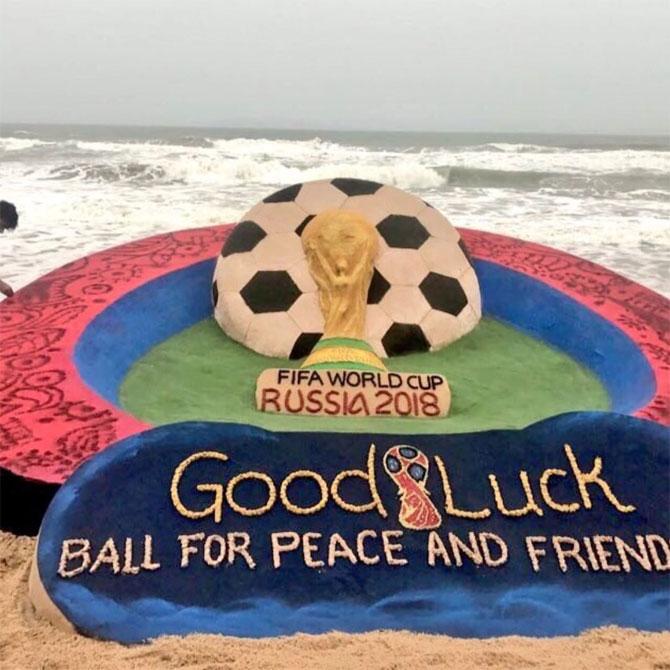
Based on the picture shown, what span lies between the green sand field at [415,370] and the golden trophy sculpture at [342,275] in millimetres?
255

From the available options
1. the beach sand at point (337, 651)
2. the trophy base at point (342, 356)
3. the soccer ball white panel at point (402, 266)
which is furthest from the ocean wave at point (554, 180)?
the beach sand at point (337, 651)

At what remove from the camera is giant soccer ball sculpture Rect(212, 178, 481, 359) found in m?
3.82

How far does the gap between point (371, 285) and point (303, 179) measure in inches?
535

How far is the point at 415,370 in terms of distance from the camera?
12.1 ft

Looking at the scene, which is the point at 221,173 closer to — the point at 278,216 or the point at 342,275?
the point at 278,216

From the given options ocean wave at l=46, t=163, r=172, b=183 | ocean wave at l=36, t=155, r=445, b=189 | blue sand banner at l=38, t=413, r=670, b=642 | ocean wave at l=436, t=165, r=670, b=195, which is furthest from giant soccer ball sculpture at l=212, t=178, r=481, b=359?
ocean wave at l=436, t=165, r=670, b=195

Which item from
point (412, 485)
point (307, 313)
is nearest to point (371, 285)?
point (307, 313)

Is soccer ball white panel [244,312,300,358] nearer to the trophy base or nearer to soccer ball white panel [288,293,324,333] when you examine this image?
soccer ball white panel [288,293,324,333]

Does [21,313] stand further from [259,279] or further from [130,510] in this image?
[130,510]

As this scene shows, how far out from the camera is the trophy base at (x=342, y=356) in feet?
11.3

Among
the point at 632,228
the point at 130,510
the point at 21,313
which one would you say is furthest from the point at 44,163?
the point at 130,510

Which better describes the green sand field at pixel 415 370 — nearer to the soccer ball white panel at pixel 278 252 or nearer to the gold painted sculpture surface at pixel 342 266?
the gold painted sculpture surface at pixel 342 266

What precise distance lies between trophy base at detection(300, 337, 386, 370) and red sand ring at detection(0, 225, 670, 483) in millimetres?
1007

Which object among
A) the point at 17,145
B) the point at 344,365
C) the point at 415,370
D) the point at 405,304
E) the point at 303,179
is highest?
the point at 405,304
